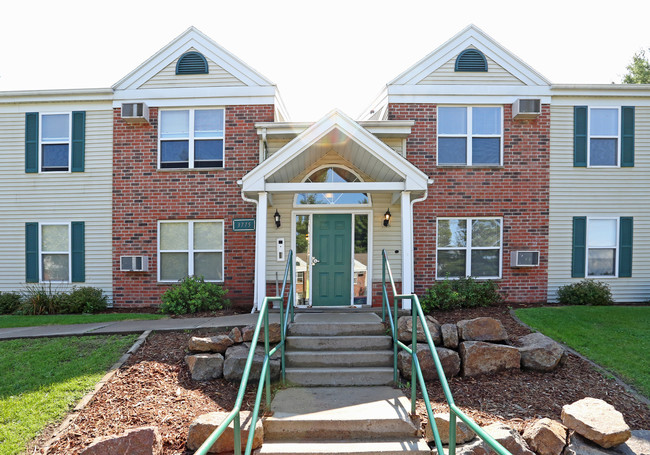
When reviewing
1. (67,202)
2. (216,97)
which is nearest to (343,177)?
(216,97)

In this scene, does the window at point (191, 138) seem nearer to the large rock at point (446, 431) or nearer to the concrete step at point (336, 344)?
the concrete step at point (336, 344)

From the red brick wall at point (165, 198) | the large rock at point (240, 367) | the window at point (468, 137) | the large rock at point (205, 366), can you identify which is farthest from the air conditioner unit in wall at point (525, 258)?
the large rock at point (205, 366)

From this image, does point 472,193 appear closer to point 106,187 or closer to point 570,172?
point 570,172

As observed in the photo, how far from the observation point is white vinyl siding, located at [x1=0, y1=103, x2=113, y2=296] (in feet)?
34.9

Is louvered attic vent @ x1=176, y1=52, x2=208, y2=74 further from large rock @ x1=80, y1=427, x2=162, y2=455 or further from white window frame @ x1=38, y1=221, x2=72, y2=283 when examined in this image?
large rock @ x1=80, y1=427, x2=162, y2=455

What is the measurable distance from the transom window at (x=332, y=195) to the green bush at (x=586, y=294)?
5.54 m

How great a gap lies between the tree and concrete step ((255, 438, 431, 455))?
89.3ft

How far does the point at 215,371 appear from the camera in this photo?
5.83 meters

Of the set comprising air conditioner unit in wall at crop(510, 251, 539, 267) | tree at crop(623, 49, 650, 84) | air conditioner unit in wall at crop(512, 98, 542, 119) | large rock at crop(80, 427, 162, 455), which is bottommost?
large rock at crop(80, 427, 162, 455)

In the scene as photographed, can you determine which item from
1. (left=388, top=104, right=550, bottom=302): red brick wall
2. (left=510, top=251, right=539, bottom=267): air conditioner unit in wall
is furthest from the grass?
(left=510, top=251, right=539, bottom=267): air conditioner unit in wall

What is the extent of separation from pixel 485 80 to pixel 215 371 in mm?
9420

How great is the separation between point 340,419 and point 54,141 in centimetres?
1065

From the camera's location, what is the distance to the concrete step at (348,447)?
4184 mm

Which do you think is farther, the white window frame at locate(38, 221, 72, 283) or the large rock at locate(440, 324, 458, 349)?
the white window frame at locate(38, 221, 72, 283)
